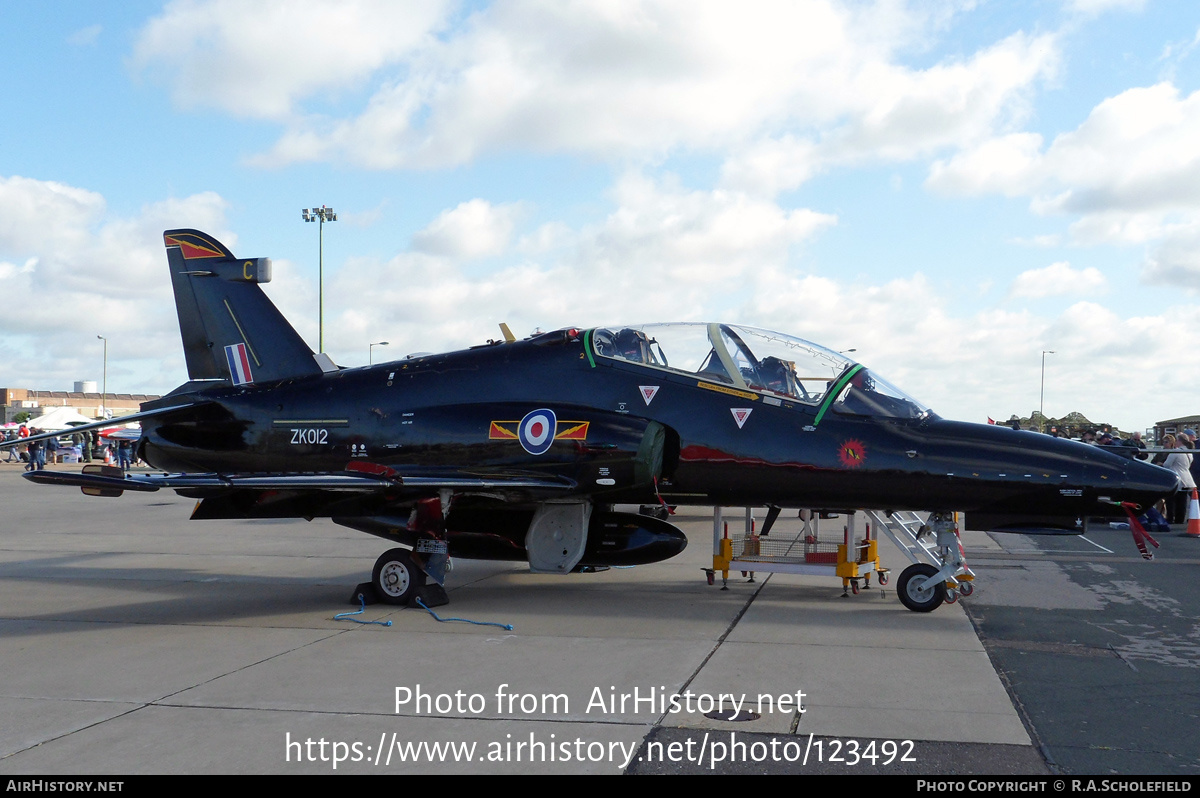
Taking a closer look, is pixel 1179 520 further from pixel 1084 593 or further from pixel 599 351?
pixel 599 351

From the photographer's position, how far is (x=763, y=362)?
9.09 meters

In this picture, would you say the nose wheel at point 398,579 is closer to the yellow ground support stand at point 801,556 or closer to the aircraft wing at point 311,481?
the aircraft wing at point 311,481

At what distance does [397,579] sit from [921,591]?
4977 millimetres

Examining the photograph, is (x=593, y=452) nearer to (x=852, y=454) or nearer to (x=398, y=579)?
(x=398, y=579)

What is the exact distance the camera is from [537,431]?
9.21 metres

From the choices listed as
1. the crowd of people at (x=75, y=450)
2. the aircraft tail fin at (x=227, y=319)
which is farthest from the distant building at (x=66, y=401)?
the aircraft tail fin at (x=227, y=319)

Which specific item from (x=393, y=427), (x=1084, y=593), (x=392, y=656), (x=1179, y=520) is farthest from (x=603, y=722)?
(x=1179, y=520)

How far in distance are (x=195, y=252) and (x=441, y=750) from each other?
359 inches

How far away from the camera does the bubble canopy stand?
8750 mm

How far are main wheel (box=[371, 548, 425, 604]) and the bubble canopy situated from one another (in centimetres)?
283

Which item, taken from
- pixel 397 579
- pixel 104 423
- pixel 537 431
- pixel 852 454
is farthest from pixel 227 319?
pixel 852 454

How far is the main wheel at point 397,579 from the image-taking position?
895cm

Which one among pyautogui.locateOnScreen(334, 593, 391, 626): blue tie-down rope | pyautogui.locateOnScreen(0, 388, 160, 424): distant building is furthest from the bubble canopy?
pyautogui.locateOnScreen(0, 388, 160, 424): distant building

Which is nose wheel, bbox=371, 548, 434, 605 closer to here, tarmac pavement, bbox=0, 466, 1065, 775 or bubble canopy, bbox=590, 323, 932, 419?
tarmac pavement, bbox=0, 466, 1065, 775
